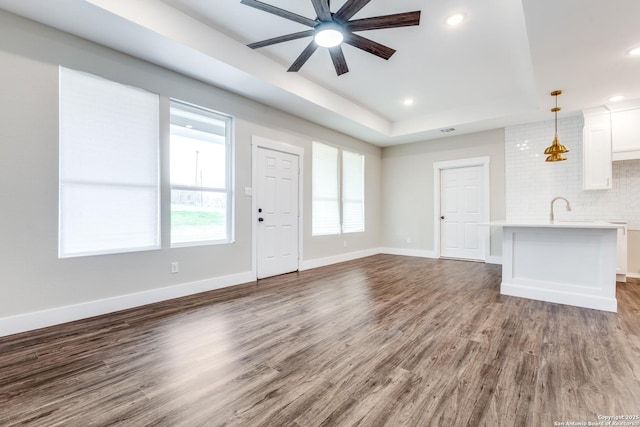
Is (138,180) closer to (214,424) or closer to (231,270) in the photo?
(231,270)

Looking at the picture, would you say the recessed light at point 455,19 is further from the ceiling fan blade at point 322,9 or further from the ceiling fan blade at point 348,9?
the ceiling fan blade at point 322,9

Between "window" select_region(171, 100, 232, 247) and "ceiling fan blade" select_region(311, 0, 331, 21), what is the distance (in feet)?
7.46

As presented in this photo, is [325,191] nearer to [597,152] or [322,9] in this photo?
[322,9]

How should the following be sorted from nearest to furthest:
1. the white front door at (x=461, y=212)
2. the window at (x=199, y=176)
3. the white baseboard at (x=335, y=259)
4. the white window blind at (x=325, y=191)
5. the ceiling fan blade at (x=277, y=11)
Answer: the ceiling fan blade at (x=277, y=11) < the window at (x=199, y=176) < the white baseboard at (x=335, y=259) < the white window blind at (x=325, y=191) < the white front door at (x=461, y=212)

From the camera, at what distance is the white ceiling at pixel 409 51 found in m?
2.59

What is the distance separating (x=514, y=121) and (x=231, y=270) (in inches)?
227

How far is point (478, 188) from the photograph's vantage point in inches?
241

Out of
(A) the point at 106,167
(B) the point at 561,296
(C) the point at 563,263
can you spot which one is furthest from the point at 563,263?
(A) the point at 106,167

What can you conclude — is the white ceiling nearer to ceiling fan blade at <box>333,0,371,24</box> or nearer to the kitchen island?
ceiling fan blade at <box>333,0,371,24</box>

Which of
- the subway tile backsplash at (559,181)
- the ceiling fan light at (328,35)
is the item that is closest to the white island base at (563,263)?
the subway tile backsplash at (559,181)

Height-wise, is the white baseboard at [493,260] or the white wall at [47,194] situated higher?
the white wall at [47,194]

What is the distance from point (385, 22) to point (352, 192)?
4.44 m

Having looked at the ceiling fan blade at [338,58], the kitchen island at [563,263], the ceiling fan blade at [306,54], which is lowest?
the kitchen island at [563,263]

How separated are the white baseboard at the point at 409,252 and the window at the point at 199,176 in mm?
4476
